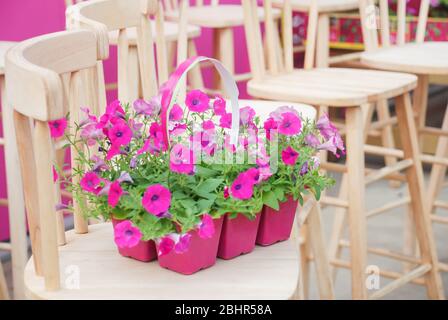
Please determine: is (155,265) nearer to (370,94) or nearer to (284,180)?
(284,180)

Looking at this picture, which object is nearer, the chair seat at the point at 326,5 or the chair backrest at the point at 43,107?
the chair backrest at the point at 43,107

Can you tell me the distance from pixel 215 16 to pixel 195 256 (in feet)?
6.48

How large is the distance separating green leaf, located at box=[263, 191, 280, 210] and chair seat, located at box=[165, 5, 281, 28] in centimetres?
182

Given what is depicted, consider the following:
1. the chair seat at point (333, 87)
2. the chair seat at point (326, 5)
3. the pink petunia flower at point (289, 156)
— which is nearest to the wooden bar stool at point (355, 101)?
the chair seat at point (333, 87)

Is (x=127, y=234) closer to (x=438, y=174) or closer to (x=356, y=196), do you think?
(x=356, y=196)

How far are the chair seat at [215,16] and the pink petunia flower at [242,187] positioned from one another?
1.87 metres

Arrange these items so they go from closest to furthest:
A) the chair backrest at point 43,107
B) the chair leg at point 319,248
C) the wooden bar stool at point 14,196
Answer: the chair backrest at point 43,107 → the chair leg at point 319,248 → the wooden bar stool at point 14,196

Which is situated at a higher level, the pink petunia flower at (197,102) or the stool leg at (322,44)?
the pink petunia flower at (197,102)

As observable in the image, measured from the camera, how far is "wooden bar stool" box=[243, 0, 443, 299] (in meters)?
1.81

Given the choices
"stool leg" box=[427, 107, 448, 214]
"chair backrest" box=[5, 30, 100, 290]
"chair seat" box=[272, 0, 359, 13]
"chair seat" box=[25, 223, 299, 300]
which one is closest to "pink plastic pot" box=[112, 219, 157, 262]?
"chair seat" box=[25, 223, 299, 300]

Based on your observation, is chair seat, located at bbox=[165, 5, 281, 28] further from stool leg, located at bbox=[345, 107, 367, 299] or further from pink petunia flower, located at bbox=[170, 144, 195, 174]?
pink petunia flower, located at bbox=[170, 144, 195, 174]

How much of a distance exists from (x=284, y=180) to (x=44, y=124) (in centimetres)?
34

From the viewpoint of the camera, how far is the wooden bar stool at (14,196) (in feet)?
6.32

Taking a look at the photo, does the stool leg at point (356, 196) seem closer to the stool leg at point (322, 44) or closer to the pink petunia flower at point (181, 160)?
the pink petunia flower at point (181, 160)
